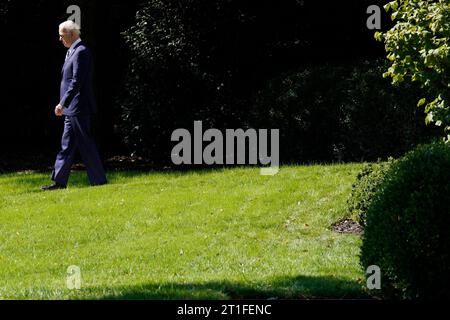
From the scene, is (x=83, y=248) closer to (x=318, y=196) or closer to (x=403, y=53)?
(x=318, y=196)

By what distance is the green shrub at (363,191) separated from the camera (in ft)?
33.2

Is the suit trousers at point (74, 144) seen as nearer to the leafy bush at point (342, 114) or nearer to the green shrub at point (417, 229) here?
the leafy bush at point (342, 114)

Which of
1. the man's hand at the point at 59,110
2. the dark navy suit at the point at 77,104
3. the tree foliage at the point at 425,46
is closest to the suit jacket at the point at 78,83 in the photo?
the dark navy suit at the point at 77,104

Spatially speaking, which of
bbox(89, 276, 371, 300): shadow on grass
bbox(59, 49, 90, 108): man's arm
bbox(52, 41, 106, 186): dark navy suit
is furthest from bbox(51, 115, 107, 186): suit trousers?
bbox(89, 276, 371, 300): shadow on grass

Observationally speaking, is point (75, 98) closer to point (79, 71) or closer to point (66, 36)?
point (79, 71)

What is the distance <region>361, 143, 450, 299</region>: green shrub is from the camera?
6.73 meters

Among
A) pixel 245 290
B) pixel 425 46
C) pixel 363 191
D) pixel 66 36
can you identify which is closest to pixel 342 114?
pixel 363 191

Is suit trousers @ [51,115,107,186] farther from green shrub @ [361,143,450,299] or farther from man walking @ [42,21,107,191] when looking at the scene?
green shrub @ [361,143,450,299]

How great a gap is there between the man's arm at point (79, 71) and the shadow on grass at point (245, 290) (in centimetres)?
529

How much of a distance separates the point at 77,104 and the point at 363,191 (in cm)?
434

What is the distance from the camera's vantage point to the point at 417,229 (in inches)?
265

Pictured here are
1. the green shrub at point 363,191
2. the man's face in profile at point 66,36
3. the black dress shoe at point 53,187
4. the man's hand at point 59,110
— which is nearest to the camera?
the green shrub at point 363,191

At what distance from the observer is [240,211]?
1097 cm

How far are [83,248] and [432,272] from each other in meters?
4.34
